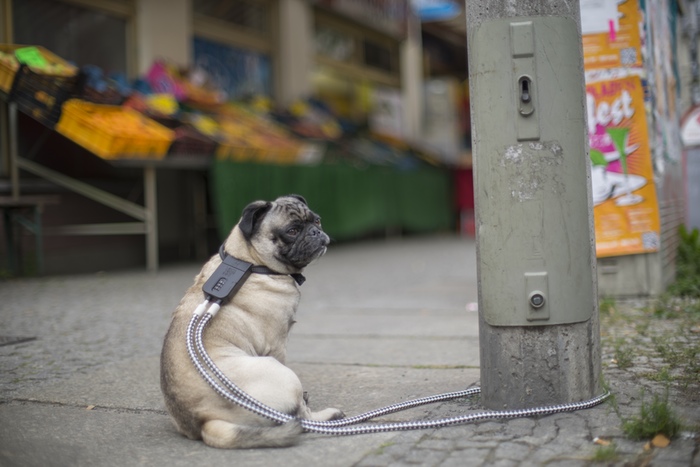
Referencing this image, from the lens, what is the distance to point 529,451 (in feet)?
11.1

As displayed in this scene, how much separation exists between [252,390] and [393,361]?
2.05m

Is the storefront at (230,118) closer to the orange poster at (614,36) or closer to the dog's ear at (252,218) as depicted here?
the orange poster at (614,36)

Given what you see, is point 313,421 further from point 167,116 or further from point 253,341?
point 167,116

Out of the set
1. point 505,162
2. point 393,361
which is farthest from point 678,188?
point 505,162

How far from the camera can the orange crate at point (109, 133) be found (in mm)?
10094

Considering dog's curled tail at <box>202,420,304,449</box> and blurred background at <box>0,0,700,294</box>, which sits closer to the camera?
dog's curled tail at <box>202,420,304,449</box>

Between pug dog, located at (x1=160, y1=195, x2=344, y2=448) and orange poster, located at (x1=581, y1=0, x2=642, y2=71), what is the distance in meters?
4.34

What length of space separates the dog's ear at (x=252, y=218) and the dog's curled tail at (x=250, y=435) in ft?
3.41

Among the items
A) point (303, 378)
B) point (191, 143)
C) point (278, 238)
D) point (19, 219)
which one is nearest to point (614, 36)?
point (303, 378)

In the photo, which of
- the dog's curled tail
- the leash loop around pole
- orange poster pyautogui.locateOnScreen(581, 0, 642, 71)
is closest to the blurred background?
orange poster pyautogui.locateOnScreen(581, 0, 642, 71)

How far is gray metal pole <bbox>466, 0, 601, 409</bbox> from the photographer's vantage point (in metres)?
3.77

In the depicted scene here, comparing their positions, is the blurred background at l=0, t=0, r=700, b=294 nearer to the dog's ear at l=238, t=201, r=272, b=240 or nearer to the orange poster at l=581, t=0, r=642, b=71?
the orange poster at l=581, t=0, r=642, b=71

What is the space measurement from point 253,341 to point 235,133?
9460 mm

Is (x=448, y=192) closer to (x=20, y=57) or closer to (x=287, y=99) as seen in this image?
(x=287, y=99)
